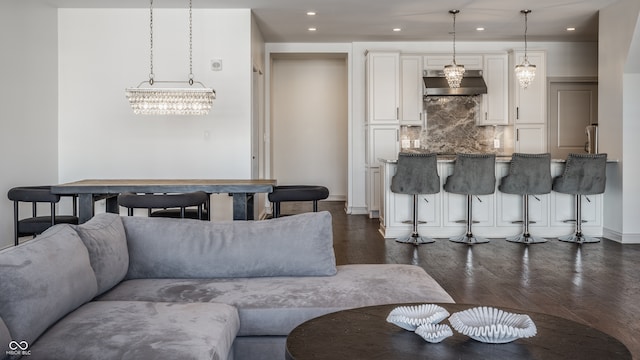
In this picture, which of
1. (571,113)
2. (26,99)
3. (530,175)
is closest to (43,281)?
(26,99)

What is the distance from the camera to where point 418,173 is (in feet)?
20.9

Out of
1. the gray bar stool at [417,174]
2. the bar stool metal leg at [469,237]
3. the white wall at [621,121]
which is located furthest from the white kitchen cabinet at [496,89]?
the gray bar stool at [417,174]

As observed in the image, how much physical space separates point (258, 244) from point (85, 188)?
214cm

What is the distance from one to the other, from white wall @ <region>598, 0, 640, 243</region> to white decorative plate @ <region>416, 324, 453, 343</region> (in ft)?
18.2

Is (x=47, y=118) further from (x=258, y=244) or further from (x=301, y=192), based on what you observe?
(x=258, y=244)

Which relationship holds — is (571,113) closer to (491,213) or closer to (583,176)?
(583,176)

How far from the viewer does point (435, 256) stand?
5.76m

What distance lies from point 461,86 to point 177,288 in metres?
6.82

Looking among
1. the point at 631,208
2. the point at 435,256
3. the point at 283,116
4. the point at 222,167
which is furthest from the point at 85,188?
the point at 283,116

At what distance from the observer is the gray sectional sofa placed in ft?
6.09

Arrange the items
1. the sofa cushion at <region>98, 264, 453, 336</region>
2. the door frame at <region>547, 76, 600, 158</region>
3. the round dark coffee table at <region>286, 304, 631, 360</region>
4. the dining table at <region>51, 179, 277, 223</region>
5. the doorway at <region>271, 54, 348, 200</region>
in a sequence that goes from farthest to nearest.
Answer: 1. the doorway at <region>271, 54, 348, 200</region>
2. the door frame at <region>547, 76, 600, 158</region>
3. the dining table at <region>51, 179, 277, 223</region>
4. the sofa cushion at <region>98, 264, 453, 336</region>
5. the round dark coffee table at <region>286, 304, 631, 360</region>

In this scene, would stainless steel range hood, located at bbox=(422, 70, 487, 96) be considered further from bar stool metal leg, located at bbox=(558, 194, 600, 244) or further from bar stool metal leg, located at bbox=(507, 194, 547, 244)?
bar stool metal leg, located at bbox=(558, 194, 600, 244)

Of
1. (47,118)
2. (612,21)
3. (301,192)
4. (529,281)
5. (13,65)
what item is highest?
(612,21)

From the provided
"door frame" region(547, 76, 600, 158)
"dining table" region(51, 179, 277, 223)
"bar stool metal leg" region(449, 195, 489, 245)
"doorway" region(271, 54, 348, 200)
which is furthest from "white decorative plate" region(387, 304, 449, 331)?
"doorway" region(271, 54, 348, 200)
